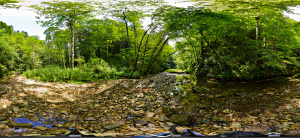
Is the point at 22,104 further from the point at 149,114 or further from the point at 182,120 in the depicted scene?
the point at 182,120

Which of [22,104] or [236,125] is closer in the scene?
[236,125]

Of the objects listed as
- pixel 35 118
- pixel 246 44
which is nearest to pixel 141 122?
pixel 35 118

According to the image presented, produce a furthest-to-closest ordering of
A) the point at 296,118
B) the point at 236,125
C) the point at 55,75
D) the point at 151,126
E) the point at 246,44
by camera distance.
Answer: the point at 246,44 → the point at 55,75 → the point at 296,118 → the point at 236,125 → the point at 151,126

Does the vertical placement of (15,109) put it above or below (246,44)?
below

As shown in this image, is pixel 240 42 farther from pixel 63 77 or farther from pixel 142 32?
pixel 63 77

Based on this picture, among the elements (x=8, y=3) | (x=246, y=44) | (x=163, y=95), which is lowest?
(x=163, y=95)

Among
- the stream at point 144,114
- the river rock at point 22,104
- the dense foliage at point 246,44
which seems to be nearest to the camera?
the stream at point 144,114

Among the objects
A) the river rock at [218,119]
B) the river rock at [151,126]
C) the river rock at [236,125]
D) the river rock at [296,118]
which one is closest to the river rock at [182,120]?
the river rock at [151,126]

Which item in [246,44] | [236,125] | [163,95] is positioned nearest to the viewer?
[236,125]

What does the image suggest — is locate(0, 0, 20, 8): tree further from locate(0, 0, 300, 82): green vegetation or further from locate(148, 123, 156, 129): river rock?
locate(148, 123, 156, 129): river rock

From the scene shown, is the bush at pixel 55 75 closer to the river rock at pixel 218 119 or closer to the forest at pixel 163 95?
the forest at pixel 163 95

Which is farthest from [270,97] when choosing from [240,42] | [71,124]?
[71,124]

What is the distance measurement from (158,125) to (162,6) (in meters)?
3.31

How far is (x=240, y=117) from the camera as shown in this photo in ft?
9.16
